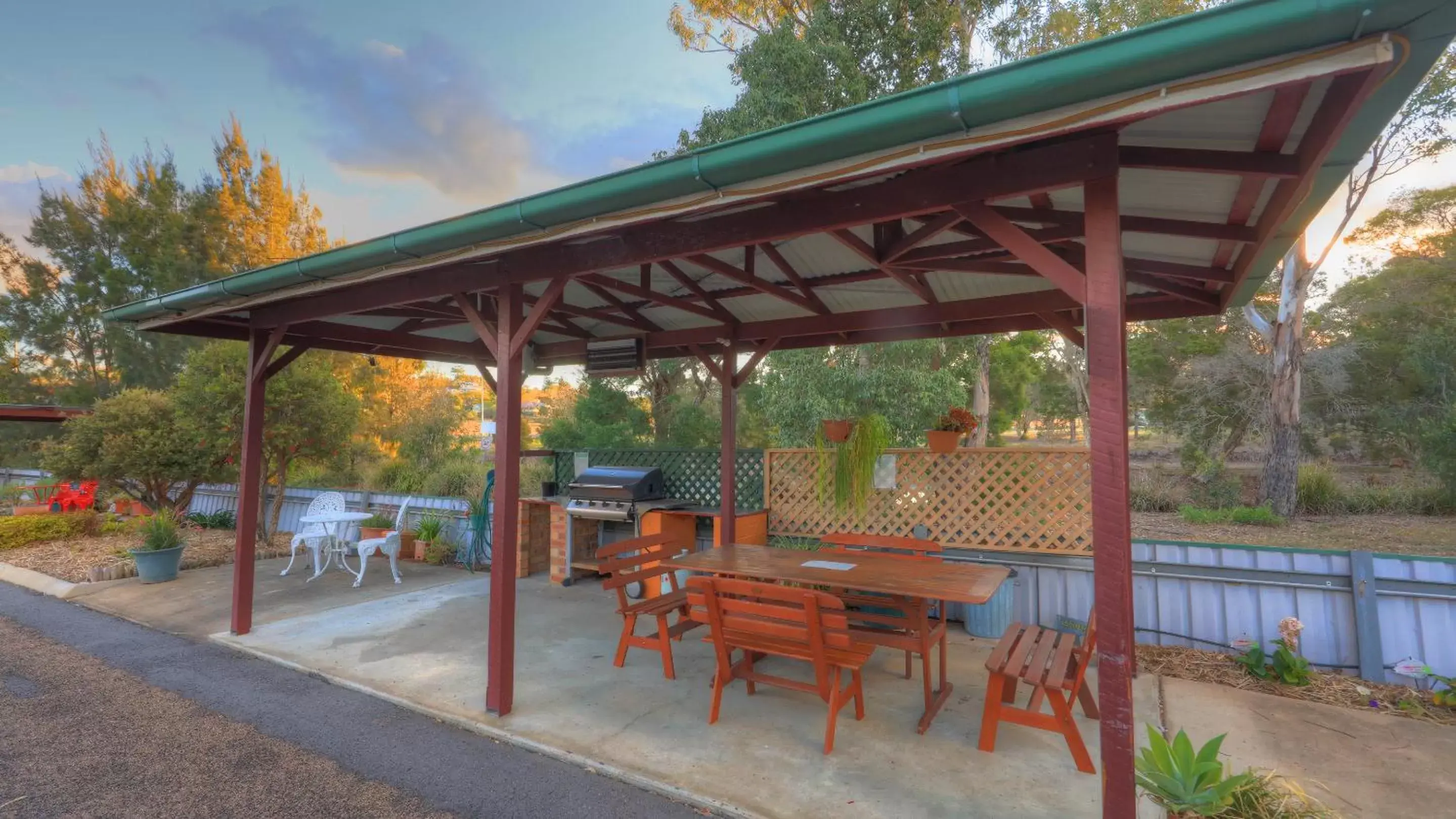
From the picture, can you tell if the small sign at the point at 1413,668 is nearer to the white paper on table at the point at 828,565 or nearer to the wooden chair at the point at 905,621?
the wooden chair at the point at 905,621

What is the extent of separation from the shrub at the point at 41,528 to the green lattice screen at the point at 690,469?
6753 mm

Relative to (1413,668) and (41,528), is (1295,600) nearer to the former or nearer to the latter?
(1413,668)

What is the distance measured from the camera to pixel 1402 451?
32.8ft

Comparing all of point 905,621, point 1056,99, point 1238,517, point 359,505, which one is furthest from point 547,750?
Answer: point 1238,517

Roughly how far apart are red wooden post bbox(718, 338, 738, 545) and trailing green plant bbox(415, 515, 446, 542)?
140 inches

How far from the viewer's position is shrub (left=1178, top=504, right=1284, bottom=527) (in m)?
7.70

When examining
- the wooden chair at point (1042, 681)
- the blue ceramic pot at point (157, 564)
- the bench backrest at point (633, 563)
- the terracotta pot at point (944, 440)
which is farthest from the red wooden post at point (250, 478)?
the terracotta pot at point (944, 440)

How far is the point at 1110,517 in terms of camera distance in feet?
5.46

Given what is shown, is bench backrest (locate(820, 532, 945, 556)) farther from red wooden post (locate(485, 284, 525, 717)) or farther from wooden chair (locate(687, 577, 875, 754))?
red wooden post (locate(485, 284, 525, 717))

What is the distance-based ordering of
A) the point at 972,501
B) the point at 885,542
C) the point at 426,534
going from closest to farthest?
1. the point at 885,542
2. the point at 972,501
3. the point at 426,534

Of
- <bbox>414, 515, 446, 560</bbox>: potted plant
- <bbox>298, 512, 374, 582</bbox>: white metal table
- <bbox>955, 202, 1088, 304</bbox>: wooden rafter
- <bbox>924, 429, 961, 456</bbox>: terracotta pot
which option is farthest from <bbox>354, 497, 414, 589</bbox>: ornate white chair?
<bbox>955, 202, 1088, 304</bbox>: wooden rafter

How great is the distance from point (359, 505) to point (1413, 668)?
935cm

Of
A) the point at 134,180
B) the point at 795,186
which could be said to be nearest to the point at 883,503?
the point at 795,186

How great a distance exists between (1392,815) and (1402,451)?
11778 mm
